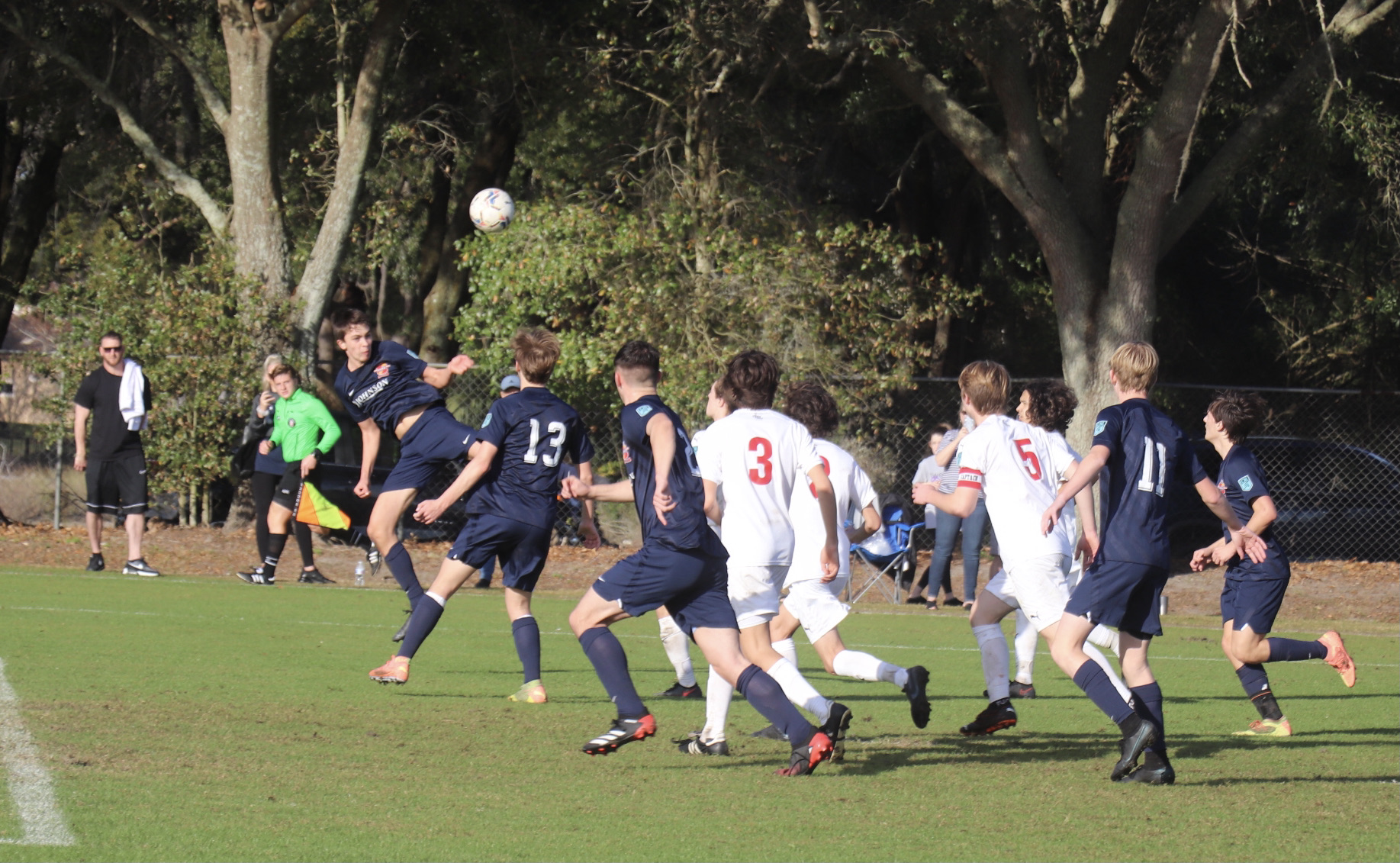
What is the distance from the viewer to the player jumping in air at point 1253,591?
7.31m

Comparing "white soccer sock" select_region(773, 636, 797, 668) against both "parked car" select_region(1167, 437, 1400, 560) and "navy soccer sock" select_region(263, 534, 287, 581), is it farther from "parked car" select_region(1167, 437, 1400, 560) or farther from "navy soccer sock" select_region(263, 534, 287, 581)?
"parked car" select_region(1167, 437, 1400, 560)

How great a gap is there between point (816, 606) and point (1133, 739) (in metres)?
1.70

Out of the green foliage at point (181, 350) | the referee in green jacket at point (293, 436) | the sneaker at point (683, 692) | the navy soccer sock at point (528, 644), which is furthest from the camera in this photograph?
the green foliage at point (181, 350)

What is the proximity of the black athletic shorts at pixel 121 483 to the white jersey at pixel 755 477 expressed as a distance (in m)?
8.97

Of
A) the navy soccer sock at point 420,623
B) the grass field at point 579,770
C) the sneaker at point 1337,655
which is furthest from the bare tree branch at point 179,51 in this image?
the sneaker at point 1337,655

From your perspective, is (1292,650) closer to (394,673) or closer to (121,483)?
(394,673)

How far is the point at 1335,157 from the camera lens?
16891 mm

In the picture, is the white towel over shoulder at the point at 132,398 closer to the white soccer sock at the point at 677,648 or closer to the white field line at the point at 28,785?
the white field line at the point at 28,785

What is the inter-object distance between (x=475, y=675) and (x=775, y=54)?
34.6ft

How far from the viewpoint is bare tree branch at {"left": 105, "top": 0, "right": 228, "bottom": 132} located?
17.5 m

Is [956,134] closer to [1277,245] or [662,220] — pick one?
[662,220]

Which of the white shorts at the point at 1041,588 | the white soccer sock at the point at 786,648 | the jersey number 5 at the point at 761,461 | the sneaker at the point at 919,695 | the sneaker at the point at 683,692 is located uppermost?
the jersey number 5 at the point at 761,461

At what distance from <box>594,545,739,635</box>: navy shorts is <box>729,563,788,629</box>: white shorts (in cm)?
20

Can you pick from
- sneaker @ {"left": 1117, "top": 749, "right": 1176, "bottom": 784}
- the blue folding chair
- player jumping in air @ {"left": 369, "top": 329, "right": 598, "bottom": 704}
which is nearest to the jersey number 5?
player jumping in air @ {"left": 369, "top": 329, "right": 598, "bottom": 704}
